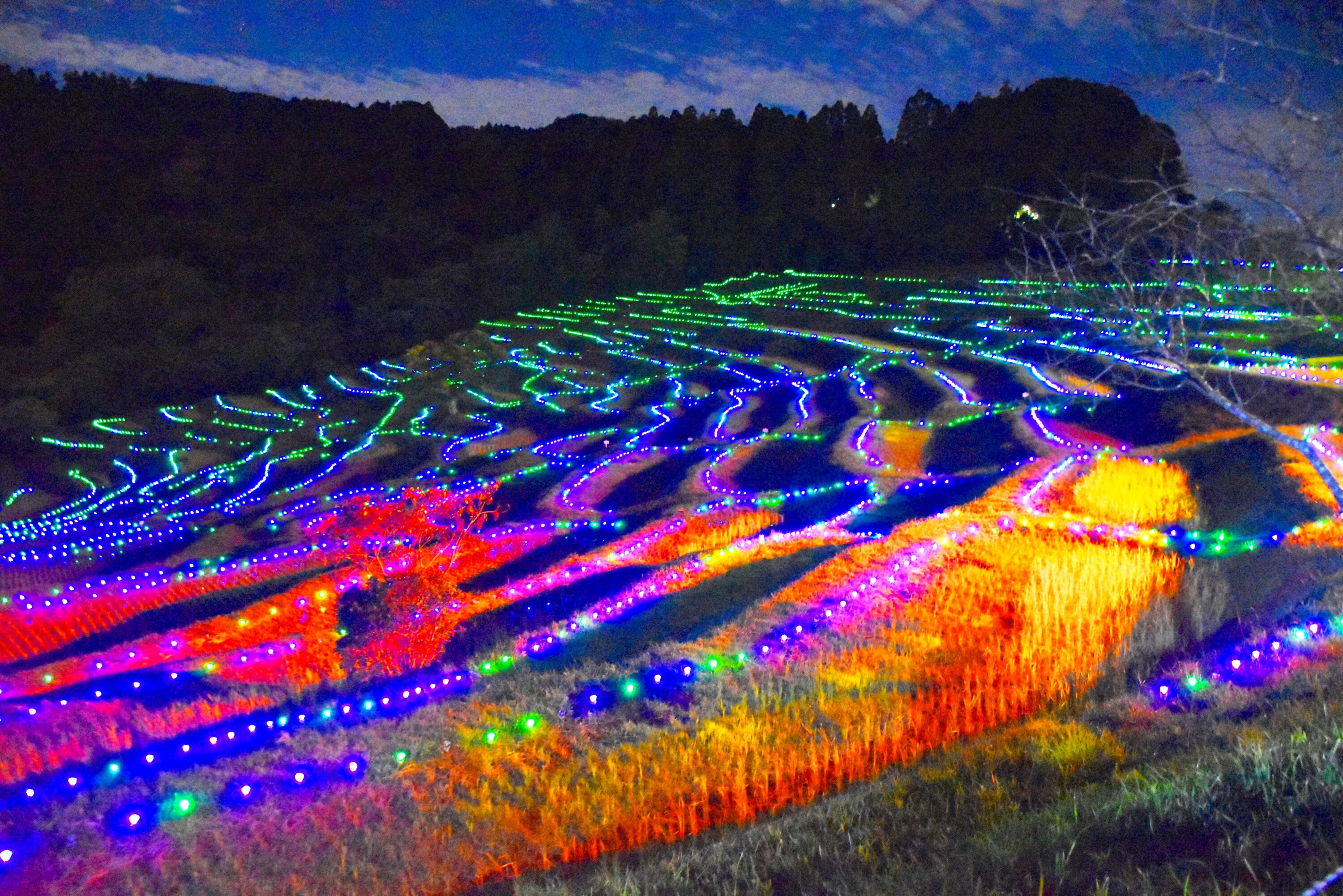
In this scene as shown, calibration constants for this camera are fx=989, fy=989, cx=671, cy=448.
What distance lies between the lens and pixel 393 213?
36.7 m

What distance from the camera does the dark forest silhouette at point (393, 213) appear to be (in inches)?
1085

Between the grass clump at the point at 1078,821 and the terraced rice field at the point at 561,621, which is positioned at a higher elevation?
the grass clump at the point at 1078,821

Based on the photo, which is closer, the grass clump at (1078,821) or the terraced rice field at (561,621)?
the grass clump at (1078,821)

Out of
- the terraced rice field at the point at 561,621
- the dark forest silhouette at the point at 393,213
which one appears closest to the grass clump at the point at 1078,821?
the terraced rice field at the point at 561,621

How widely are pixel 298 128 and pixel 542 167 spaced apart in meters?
13.0

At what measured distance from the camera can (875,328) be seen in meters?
21.9

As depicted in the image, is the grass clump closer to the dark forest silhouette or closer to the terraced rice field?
the terraced rice field

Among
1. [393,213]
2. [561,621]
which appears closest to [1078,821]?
[561,621]

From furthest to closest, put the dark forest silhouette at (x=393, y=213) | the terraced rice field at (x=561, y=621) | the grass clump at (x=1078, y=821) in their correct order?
the dark forest silhouette at (x=393, y=213) < the terraced rice field at (x=561, y=621) < the grass clump at (x=1078, y=821)

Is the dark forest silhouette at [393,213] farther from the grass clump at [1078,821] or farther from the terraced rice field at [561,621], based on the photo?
the grass clump at [1078,821]

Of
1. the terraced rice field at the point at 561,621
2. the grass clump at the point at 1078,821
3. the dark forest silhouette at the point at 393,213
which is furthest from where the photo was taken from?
the dark forest silhouette at the point at 393,213

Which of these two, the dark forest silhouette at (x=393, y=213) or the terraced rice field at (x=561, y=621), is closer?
the terraced rice field at (x=561, y=621)

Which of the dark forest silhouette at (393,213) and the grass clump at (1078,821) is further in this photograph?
the dark forest silhouette at (393,213)

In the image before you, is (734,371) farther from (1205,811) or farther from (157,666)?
(1205,811)
